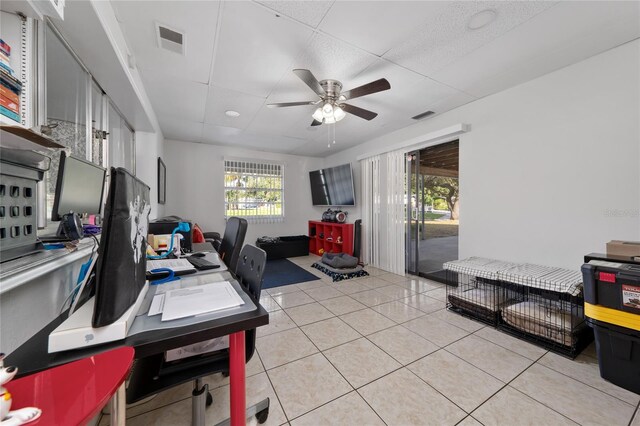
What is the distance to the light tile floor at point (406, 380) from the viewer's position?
1.37m

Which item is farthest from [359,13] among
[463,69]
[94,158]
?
[94,158]

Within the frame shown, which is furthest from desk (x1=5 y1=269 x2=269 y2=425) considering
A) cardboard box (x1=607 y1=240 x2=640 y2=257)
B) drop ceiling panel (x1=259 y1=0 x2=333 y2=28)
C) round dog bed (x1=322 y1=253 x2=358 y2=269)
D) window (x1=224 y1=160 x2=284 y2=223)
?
window (x1=224 y1=160 x2=284 y2=223)

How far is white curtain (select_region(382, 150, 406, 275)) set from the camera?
4.01 meters

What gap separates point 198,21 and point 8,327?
206 cm

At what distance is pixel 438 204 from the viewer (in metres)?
6.07

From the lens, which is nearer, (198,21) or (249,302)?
(249,302)

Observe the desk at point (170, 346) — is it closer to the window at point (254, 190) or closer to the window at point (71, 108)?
Answer: the window at point (71, 108)

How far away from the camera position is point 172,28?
1.80 m

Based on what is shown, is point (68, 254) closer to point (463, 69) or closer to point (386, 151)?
point (463, 69)

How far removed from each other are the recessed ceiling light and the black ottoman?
465 centimetres

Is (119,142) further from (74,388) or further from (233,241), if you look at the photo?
(74,388)

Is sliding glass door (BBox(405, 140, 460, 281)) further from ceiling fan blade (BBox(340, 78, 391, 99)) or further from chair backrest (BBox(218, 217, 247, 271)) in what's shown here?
chair backrest (BBox(218, 217, 247, 271))

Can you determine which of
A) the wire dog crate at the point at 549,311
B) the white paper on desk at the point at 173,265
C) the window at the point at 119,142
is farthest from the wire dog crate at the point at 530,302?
the window at the point at 119,142

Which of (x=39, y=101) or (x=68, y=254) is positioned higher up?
(x=39, y=101)
